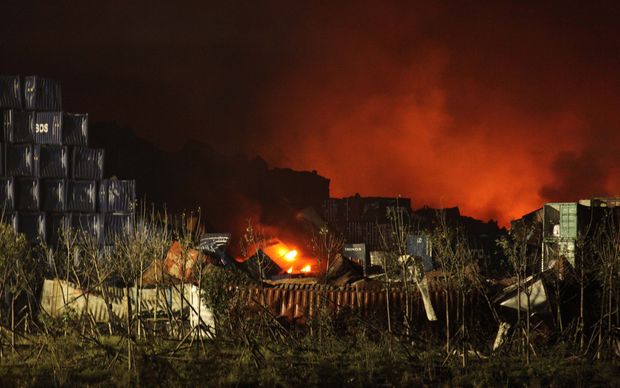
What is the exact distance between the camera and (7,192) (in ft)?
111

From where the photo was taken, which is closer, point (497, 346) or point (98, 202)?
point (497, 346)

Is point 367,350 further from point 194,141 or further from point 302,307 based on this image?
point 194,141

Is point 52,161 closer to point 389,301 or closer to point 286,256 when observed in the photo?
point 286,256

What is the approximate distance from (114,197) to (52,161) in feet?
11.4

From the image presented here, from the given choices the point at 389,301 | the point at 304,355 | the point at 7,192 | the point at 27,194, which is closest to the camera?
the point at 304,355

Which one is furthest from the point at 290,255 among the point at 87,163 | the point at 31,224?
the point at 31,224

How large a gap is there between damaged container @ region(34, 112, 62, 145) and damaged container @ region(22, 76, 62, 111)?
1.90ft

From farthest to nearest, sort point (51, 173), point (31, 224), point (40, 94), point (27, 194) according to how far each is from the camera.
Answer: point (40, 94) → point (51, 173) → point (27, 194) → point (31, 224)

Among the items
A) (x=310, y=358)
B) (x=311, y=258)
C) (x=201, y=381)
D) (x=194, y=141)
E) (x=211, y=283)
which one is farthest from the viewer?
(x=194, y=141)

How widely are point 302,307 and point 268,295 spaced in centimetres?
103

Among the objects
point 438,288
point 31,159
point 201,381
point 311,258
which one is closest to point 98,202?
point 31,159

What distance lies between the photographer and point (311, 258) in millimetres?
42500

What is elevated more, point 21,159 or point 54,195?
point 21,159

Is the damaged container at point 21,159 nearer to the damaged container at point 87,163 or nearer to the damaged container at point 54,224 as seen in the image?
the damaged container at point 87,163
